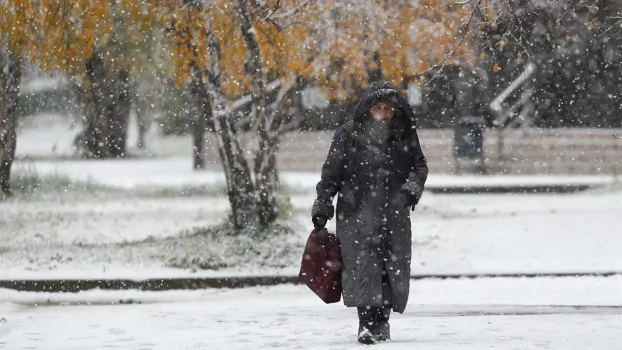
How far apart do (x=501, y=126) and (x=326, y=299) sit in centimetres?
1990

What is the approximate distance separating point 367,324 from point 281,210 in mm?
8311

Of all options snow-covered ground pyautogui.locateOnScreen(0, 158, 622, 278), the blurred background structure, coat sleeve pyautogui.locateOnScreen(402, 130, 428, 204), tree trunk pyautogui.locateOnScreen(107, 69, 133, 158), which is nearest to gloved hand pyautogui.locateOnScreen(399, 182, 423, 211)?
coat sleeve pyautogui.locateOnScreen(402, 130, 428, 204)

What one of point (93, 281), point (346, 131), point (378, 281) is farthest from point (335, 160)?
point (93, 281)

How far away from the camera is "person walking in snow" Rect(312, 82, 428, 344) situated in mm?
7535

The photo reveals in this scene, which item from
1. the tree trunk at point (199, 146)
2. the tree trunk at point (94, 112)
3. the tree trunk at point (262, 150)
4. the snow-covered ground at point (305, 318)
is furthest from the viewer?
the tree trunk at point (199, 146)

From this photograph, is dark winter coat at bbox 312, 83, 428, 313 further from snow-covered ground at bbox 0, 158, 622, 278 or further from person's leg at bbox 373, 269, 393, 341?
snow-covered ground at bbox 0, 158, 622, 278

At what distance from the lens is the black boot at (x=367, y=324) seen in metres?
7.61

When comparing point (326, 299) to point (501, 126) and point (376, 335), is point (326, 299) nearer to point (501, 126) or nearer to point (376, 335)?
point (376, 335)

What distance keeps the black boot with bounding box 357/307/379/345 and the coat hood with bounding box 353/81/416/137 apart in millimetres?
1247

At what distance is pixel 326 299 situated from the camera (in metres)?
7.70

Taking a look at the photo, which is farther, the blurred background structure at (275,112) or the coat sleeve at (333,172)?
the blurred background structure at (275,112)

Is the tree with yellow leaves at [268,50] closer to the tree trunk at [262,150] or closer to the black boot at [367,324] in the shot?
the tree trunk at [262,150]

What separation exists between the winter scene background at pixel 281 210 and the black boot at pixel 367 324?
0.40ft

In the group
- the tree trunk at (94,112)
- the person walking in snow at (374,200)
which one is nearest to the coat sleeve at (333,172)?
the person walking in snow at (374,200)
